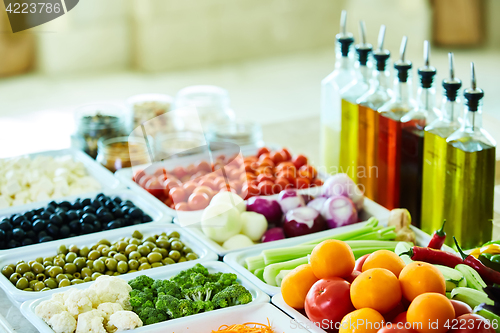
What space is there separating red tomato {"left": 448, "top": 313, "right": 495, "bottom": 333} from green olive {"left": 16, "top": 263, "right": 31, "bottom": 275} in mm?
1000

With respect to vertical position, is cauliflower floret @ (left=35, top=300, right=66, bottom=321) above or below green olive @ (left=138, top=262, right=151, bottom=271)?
above

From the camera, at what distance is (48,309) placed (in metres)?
1.27

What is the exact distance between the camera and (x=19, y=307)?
1386 mm

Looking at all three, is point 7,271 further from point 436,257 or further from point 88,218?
point 436,257

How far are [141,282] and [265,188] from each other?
0.61 metres

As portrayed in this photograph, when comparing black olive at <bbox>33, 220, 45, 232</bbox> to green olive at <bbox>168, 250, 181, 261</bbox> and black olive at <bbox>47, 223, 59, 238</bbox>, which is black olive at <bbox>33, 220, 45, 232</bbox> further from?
green olive at <bbox>168, 250, 181, 261</bbox>

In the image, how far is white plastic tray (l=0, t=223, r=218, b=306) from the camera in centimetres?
140

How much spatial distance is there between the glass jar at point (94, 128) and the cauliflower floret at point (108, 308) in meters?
1.16

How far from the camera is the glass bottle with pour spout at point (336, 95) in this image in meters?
1.93

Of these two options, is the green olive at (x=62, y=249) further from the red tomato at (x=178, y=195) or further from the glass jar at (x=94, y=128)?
the glass jar at (x=94, y=128)

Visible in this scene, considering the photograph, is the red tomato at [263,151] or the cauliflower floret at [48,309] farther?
the red tomato at [263,151]

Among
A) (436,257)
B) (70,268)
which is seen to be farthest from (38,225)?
(436,257)

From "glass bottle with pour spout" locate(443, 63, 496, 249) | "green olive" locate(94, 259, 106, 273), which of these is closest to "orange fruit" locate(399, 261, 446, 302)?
"glass bottle with pour spout" locate(443, 63, 496, 249)

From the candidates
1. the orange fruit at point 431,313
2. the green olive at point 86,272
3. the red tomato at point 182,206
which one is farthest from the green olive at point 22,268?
the orange fruit at point 431,313
